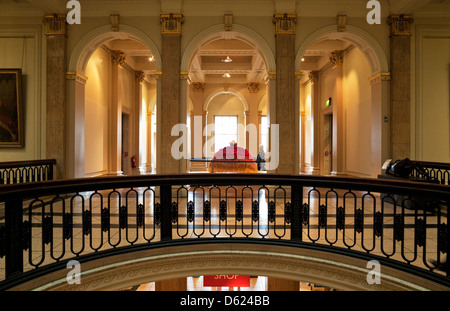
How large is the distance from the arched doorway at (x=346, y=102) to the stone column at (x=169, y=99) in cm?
357

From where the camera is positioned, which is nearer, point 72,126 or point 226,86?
point 72,126

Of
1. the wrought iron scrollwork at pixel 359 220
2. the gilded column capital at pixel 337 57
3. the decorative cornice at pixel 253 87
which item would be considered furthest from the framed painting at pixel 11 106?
the decorative cornice at pixel 253 87

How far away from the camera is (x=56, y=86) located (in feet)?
24.5

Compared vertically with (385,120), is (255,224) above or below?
below

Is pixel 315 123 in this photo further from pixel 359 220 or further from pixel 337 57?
pixel 359 220

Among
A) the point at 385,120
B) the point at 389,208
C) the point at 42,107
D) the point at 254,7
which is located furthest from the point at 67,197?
the point at 385,120

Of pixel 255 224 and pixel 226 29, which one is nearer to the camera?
pixel 255 224

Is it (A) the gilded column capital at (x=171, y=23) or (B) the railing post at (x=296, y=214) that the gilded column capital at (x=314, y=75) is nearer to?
(A) the gilded column capital at (x=171, y=23)

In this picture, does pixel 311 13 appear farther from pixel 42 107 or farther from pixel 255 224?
pixel 42 107

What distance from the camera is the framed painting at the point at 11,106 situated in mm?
7367

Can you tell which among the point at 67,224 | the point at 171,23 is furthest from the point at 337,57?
the point at 67,224

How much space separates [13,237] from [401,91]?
907 centimetres

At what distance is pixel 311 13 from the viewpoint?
7.53 m

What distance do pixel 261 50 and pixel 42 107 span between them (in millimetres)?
6607
